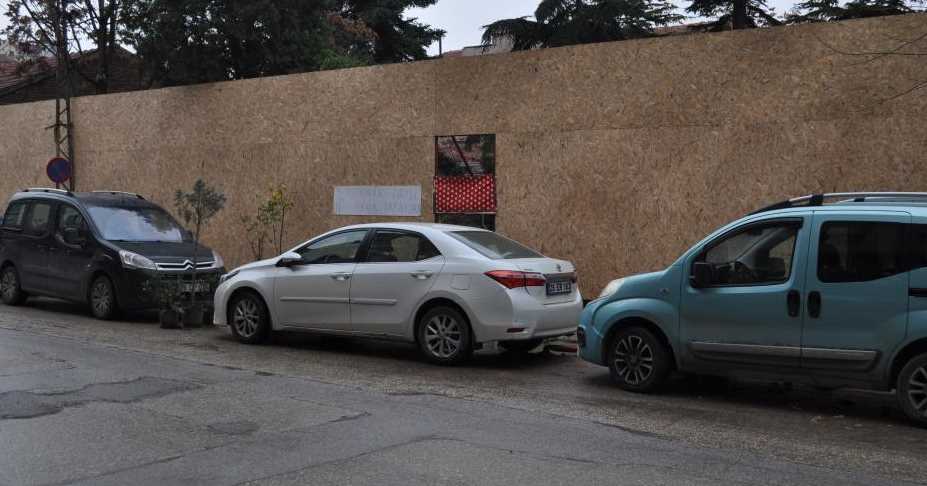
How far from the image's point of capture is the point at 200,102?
18922 millimetres

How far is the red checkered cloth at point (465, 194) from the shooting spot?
584 inches

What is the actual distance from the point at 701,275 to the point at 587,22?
81.3ft

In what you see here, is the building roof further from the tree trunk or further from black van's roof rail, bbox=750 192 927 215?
black van's roof rail, bbox=750 192 927 215

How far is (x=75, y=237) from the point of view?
1366 centimetres

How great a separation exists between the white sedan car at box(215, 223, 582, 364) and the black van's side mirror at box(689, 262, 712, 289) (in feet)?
6.15

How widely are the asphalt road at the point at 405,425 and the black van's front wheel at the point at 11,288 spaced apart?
4.93 meters

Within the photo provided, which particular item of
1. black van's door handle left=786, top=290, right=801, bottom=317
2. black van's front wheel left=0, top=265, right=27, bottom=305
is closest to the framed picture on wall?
black van's front wheel left=0, top=265, right=27, bottom=305

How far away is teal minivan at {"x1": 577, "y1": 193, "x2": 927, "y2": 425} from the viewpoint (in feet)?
23.4

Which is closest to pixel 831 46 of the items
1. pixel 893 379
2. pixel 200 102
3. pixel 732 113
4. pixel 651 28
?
pixel 732 113

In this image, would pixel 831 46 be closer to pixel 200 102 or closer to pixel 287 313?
pixel 287 313

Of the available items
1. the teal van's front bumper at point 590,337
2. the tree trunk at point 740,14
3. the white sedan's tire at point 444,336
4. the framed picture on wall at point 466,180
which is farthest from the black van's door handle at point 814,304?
the tree trunk at point 740,14

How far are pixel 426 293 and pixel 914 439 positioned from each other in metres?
Answer: 4.91

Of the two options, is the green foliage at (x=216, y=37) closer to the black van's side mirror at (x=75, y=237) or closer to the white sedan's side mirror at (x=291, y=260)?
the black van's side mirror at (x=75, y=237)

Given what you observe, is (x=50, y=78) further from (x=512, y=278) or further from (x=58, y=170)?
(x=512, y=278)
